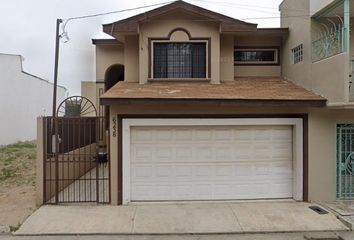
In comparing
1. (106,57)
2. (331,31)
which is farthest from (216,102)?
(106,57)

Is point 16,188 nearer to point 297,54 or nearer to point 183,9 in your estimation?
point 183,9

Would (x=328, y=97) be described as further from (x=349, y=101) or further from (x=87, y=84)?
(x=87, y=84)

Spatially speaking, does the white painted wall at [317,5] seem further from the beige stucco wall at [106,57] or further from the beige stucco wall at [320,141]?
the beige stucco wall at [106,57]

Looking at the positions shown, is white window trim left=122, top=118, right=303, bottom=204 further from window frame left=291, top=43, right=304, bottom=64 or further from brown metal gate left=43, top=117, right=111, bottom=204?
window frame left=291, top=43, right=304, bottom=64

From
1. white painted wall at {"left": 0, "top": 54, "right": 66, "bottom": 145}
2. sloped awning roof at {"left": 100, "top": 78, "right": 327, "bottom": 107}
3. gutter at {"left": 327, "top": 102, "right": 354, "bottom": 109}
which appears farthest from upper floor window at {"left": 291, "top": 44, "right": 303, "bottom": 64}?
white painted wall at {"left": 0, "top": 54, "right": 66, "bottom": 145}

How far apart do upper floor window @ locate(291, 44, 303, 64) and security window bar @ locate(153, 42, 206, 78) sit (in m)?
2.87

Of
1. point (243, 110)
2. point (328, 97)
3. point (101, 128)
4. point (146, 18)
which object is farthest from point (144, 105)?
point (328, 97)

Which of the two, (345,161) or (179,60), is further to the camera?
(179,60)

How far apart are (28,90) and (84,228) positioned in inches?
833

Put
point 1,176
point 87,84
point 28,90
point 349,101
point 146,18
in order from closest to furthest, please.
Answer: point 349,101 → point 146,18 → point 1,176 → point 87,84 → point 28,90

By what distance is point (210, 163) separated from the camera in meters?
9.84

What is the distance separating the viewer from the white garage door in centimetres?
975

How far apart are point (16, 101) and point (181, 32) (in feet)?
56.6

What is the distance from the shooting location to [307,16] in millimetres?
10398
